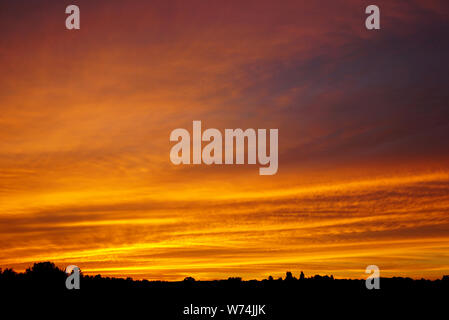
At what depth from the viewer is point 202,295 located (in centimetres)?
7069

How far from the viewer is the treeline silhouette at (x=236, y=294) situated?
218 feet

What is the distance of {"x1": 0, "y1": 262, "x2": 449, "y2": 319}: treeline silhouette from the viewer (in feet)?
218

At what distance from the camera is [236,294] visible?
71.8 metres

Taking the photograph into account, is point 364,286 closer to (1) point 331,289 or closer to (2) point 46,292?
(1) point 331,289
